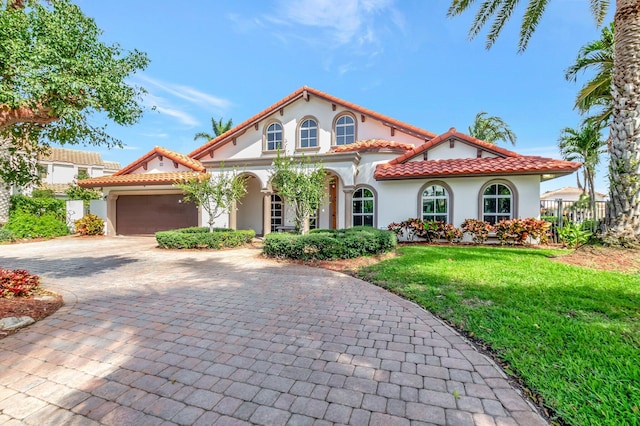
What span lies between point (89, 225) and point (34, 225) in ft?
8.38

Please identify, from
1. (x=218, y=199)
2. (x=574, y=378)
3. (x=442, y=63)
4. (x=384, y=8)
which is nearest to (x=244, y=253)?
(x=218, y=199)

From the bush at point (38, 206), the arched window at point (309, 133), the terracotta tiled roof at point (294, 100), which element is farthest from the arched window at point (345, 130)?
the bush at point (38, 206)

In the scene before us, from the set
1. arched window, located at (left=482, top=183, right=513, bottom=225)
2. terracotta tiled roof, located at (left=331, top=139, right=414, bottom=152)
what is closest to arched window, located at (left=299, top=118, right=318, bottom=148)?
terracotta tiled roof, located at (left=331, top=139, right=414, bottom=152)

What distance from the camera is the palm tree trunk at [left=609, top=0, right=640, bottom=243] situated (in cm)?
815

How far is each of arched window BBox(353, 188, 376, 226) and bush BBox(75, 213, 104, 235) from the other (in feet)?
54.2

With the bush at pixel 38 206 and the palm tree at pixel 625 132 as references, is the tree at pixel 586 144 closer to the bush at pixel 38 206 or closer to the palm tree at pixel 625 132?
the palm tree at pixel 625 132

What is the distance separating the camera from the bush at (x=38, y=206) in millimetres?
16812

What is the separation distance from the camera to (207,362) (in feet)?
10.8

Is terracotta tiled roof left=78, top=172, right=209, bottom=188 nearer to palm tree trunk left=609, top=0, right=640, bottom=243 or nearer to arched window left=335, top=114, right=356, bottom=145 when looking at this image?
arched window left=335, top=114, right=356, bottom=145

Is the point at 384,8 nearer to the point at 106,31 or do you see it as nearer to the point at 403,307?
the point at 106,31

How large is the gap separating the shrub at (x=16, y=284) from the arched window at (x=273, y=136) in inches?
515

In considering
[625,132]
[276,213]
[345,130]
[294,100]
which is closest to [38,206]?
[276,213]

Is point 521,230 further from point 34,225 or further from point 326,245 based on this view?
point 34,225

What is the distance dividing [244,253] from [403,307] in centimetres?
768
